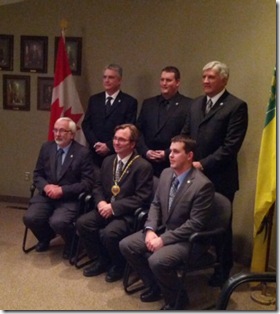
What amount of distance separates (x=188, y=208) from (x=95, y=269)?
1.00 metres

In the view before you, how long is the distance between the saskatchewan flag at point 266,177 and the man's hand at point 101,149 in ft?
4.48

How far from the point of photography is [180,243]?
2820 millimetres

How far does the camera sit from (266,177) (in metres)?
3.04

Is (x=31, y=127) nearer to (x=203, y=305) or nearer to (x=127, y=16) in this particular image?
(x=127, y=16)

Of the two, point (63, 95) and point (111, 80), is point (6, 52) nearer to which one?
point (63, 95)

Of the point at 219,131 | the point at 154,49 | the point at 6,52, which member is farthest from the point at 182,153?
the point at 6,52

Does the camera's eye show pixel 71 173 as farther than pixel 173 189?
Yes

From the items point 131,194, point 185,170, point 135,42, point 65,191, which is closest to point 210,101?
point 185,170

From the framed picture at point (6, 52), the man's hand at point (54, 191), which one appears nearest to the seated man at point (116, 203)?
the man's hand at point (54, 191)

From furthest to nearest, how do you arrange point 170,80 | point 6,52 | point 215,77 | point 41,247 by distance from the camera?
1. point 6,52
2. point 41,247
3. point 170,80
4. point 215,77

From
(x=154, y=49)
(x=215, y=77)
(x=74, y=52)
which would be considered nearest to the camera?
(x=215, y=77)

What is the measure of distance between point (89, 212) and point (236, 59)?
1746 mm

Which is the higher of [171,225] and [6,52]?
[6,52]

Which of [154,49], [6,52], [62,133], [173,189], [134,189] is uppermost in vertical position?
[154,49]
